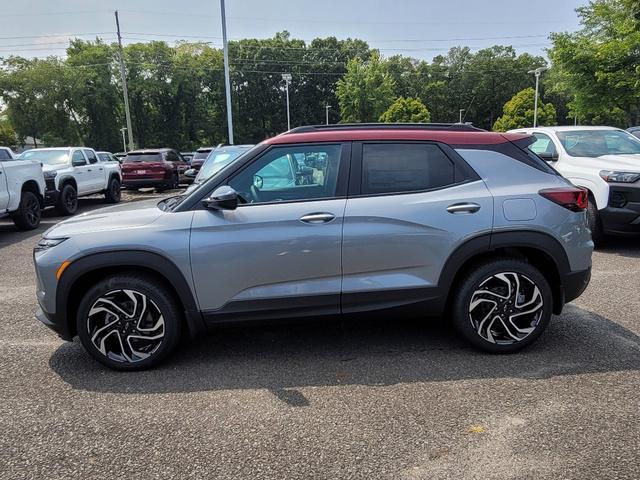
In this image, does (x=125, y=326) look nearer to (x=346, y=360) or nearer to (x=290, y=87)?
(x=346, y=360)

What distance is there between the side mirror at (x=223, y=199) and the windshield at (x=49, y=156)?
11.1 metres

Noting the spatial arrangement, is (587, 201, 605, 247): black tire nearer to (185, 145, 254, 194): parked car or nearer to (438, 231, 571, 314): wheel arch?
Result: (438, 231, 571, 314): wheel arch

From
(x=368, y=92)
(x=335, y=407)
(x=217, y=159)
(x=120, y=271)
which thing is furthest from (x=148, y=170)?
(x=368, y=92)

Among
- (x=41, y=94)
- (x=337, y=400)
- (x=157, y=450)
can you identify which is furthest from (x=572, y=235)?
(x=41, y=94)

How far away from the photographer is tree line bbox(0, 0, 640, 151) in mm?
20812

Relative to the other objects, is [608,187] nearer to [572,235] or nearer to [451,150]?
[572,235]

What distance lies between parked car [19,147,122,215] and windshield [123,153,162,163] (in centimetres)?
243

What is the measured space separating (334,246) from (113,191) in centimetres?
1358

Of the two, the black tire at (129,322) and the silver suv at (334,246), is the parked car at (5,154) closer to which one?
the silver suv at (334,246)

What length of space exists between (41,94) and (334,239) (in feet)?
183

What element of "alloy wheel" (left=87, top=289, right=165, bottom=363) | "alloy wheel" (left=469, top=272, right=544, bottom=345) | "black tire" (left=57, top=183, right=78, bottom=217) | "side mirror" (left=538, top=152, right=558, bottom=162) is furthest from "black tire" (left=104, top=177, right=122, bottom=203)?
"alloy wheel" (left=469, top=272, right=544, bottom=345)

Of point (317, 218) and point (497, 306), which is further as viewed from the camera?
point (497, 306)

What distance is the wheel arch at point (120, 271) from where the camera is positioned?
3.47 meters

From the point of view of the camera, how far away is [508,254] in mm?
3818
